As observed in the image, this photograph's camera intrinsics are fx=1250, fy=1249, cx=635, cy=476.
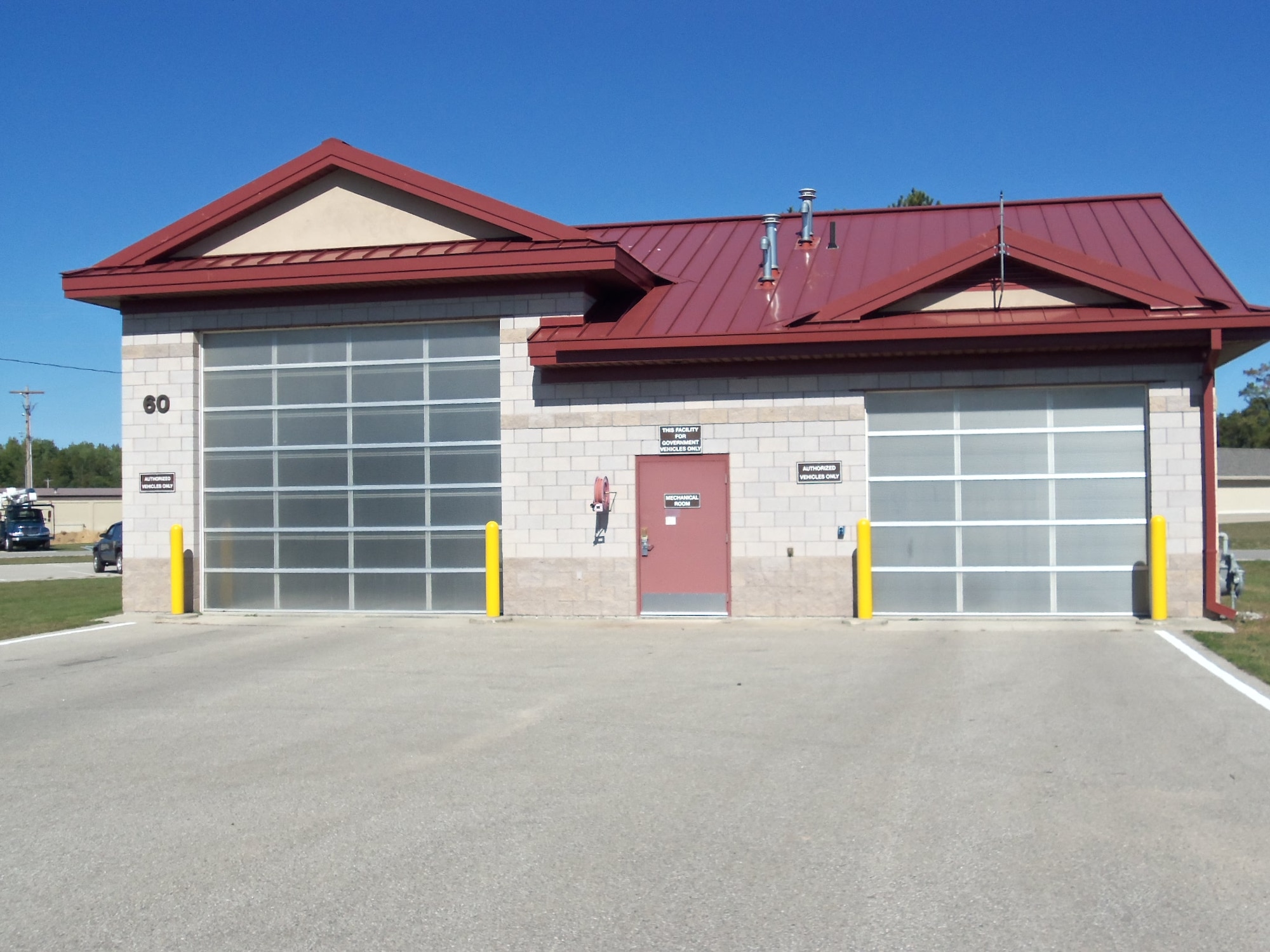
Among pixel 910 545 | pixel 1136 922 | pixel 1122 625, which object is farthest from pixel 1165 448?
pixel 1136 922

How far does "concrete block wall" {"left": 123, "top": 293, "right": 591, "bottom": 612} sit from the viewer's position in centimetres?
1780

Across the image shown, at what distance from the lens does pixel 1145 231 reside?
18.7 m

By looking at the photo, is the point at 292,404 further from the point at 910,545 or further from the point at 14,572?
the point at 14,572

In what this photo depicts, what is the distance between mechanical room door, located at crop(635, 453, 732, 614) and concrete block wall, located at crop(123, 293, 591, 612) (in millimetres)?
5649

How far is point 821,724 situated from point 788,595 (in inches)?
273

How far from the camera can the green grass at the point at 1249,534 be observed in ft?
132

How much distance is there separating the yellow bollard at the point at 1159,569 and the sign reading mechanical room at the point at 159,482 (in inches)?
516

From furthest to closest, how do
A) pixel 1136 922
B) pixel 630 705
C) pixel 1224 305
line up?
pixel 1224 305, pixel 630 705, pixel 1136 922

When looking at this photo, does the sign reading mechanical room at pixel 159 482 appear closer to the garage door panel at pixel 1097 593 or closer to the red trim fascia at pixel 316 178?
the red trim fascia at pixel 316 178

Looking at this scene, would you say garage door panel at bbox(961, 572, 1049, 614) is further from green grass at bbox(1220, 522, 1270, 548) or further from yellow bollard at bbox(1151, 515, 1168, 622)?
green grass at bbox(1220, 522, 1270, 548)

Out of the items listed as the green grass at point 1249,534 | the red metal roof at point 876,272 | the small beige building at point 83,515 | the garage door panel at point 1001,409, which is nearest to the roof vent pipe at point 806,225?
the red metal roof at point 876,272

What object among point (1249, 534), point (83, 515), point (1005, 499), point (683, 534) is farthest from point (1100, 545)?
point (83, 515)

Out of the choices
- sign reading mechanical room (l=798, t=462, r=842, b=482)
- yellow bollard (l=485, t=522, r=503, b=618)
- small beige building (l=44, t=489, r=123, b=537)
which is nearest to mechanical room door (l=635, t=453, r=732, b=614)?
sign reading mechanical room (l=798, t=462, r=842, b=482)

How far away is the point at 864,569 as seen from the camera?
15.6m
